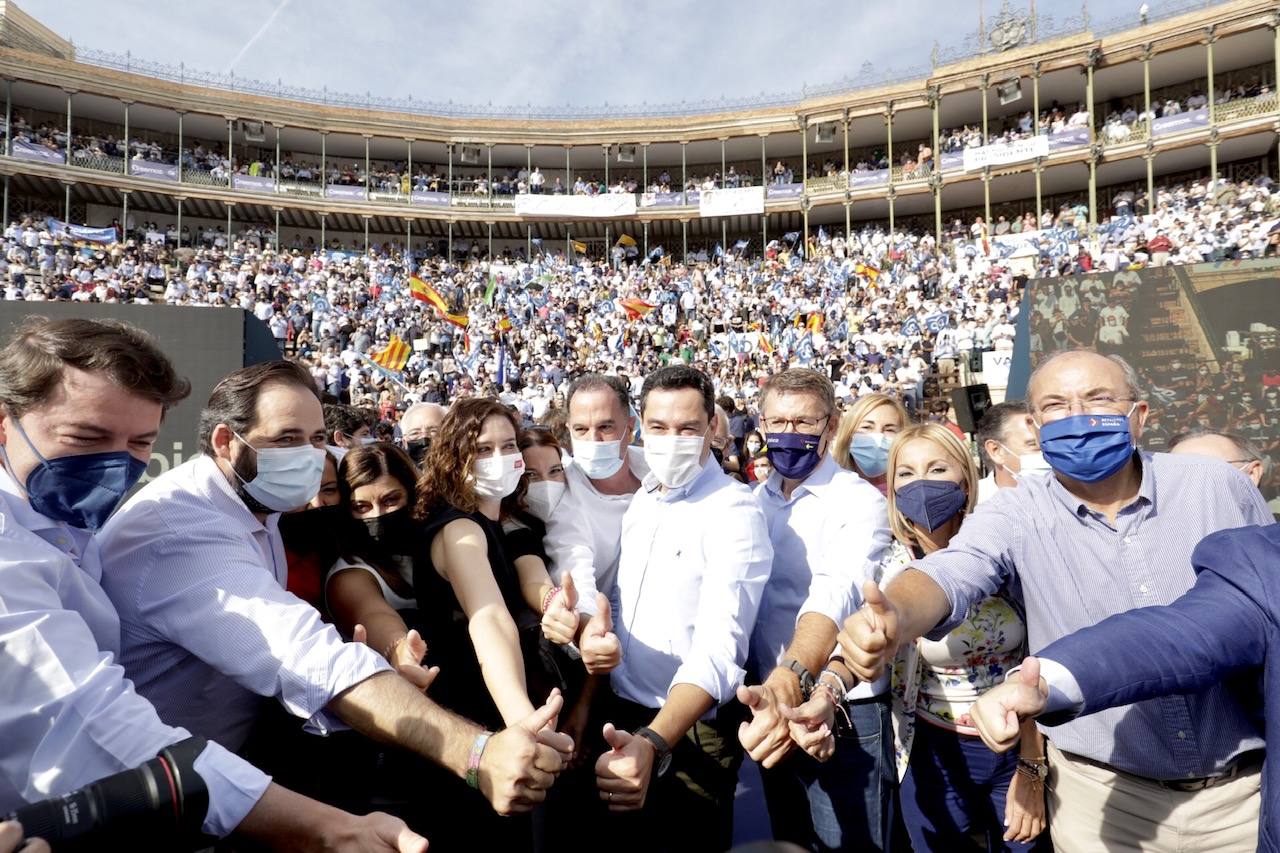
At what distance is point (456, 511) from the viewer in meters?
2.60

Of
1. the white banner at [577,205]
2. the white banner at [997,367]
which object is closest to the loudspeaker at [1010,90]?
the white banner at [577,205]

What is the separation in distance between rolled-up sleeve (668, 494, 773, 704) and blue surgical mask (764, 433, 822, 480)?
0.38 m

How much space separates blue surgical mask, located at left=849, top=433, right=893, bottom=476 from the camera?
3.60 meters

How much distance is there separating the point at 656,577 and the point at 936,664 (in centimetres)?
108

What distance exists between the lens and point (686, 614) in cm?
249

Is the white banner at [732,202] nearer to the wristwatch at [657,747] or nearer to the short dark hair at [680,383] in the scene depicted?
the short dark hair at [680,383]

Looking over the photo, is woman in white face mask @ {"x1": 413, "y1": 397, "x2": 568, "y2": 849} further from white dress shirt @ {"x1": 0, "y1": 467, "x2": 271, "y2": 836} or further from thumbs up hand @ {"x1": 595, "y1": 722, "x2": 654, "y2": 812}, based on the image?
white dress shirt @ {"x1": 0, "y1": 467, "x2": 271, "y2": 836}

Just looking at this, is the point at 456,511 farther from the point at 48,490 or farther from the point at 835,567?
the point at 835,567

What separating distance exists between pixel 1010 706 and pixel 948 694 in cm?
125

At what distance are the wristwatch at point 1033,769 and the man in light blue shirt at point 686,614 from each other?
37.0 inches

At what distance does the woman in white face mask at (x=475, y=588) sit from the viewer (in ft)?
7.36

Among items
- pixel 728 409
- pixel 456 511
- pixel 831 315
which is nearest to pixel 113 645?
pixel 456 511

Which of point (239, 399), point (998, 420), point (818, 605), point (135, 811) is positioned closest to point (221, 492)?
point (239, 399)

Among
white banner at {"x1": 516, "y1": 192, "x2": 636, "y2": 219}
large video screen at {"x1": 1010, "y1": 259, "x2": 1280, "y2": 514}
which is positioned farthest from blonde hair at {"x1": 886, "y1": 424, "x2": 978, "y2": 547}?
white banner at {"x1": 516, "y1": 192, "x2": 636, "y2": 219}
